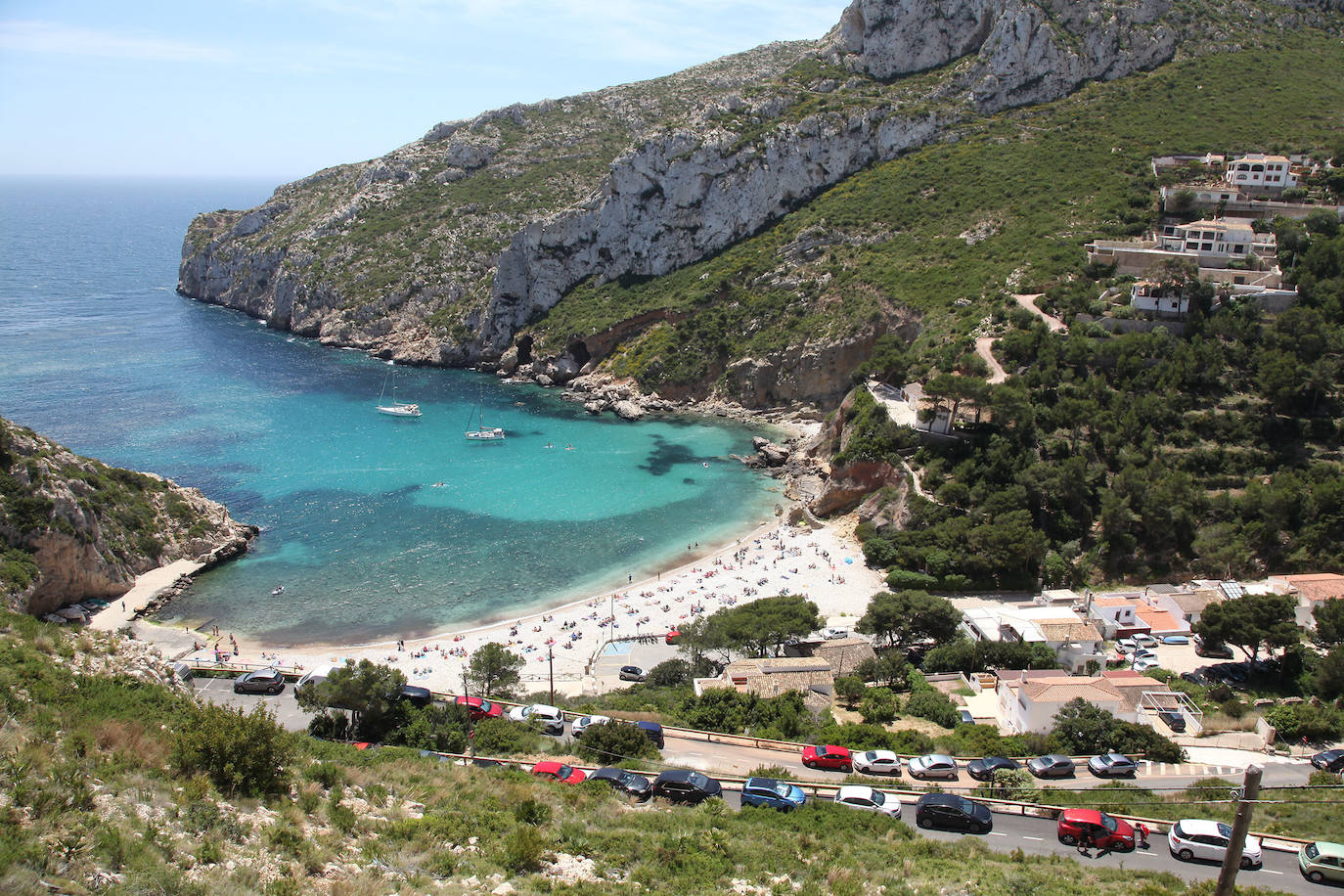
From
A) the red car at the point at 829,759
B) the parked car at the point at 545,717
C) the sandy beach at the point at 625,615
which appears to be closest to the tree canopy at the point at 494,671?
the sandy beach at the point at 625,615

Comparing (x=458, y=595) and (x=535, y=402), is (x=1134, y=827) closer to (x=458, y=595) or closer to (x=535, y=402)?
(x=458, y=595)

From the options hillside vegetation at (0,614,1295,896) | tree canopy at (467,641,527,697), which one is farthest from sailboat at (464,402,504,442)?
hillside vegetation at (0,614,1295,896)

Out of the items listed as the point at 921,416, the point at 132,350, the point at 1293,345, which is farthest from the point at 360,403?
the point at 1293,345

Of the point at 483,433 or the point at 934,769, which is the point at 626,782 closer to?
the point at 934,769

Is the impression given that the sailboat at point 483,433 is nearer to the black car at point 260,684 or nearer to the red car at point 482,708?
the black car at point 260,684

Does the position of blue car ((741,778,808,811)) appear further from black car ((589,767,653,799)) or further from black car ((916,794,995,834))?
black car ((916,794,995,834))

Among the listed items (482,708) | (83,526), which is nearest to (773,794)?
(482,708)
